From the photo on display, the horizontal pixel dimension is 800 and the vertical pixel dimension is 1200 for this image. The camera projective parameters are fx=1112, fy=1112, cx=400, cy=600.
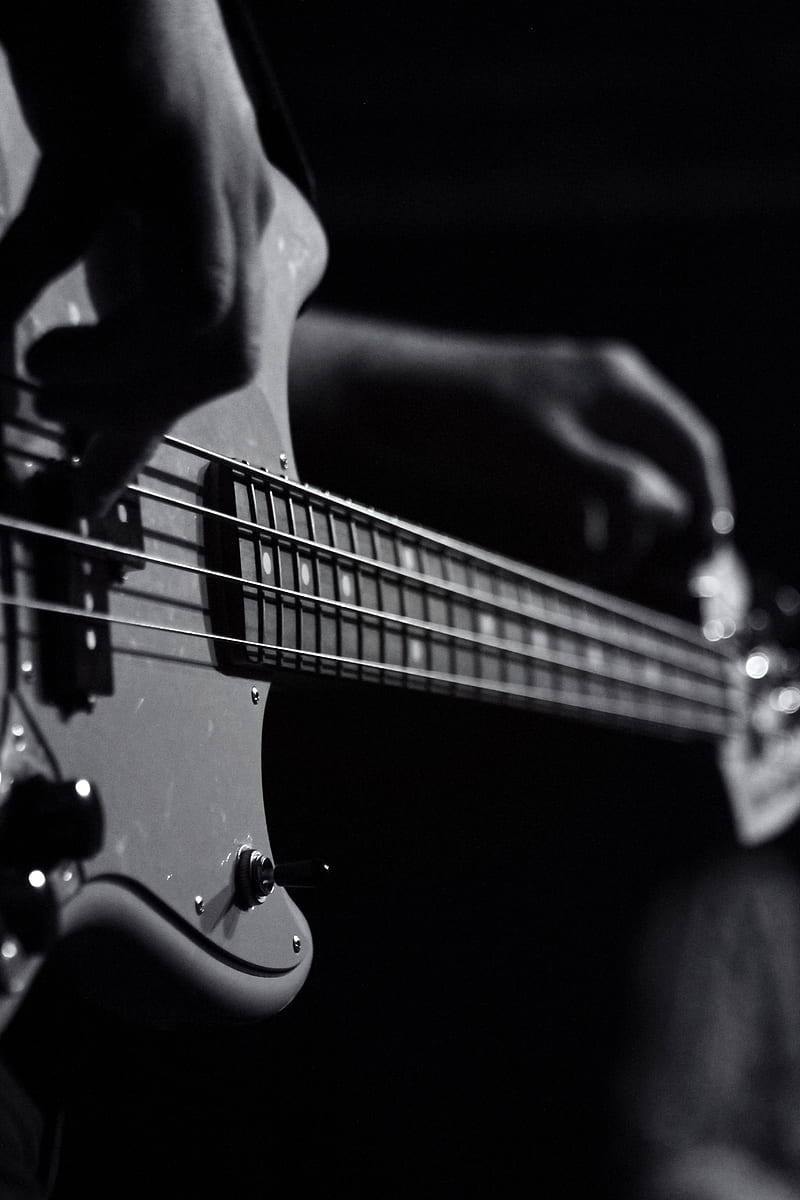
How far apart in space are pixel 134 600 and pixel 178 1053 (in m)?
0.18

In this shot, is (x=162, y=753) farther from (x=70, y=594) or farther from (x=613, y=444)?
(x=613, y=444)

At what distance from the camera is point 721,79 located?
102 cm

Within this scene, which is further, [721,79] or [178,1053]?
[721,79]

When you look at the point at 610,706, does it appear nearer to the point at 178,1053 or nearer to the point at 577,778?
the point at 577,778

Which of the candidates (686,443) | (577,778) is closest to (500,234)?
(686,443)

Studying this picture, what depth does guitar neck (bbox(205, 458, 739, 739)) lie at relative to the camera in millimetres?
373

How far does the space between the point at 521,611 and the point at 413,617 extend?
0.12 m

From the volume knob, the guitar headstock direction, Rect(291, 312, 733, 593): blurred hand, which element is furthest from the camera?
the guitar headstock direction

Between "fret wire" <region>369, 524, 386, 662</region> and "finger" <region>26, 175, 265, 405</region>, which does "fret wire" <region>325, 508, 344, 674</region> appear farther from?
"finger" <region>26, 175, 265, 405</region>

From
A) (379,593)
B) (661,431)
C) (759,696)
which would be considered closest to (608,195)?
(661,431)

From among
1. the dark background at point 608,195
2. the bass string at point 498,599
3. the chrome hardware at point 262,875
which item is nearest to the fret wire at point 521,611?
the bass string at point 498,599

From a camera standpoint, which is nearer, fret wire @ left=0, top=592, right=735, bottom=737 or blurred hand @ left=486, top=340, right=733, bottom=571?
fret wire @ left=0, top=592, right=735, bottom=737

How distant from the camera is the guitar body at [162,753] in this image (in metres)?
Answer: 0.28

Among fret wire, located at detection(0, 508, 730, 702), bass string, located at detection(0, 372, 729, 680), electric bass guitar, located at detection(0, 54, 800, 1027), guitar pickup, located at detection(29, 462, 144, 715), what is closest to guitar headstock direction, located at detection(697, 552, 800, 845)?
bass string, located at detection(0, 372, 729, 680)
